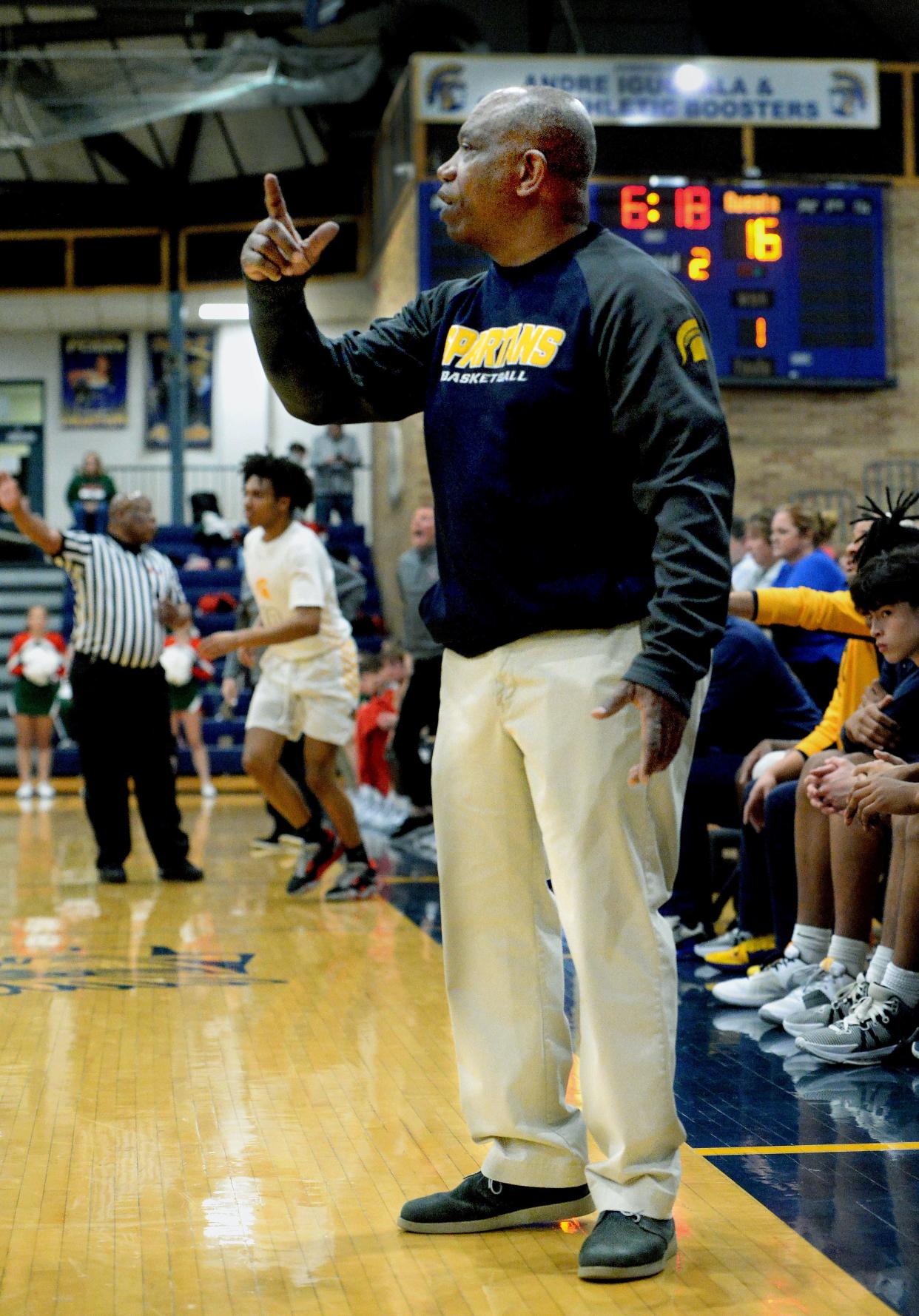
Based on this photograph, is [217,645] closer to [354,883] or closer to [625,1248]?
[354,883]

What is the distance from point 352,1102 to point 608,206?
374 inches

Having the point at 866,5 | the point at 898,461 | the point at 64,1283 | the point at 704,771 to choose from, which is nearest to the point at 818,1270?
the point at 64,1283

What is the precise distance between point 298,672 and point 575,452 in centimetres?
398

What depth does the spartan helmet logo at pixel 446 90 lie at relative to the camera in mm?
12469

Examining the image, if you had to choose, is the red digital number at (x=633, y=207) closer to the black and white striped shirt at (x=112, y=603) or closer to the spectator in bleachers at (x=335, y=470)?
the spectator in bleachers at (x=335, y=470)

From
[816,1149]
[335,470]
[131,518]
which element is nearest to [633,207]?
[335,470]

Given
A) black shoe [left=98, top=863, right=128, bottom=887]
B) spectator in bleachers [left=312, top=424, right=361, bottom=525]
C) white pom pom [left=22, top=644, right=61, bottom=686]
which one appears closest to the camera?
black shoe [left=98, top=863, right=128, bottom=887]

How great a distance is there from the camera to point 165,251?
1986 centimetres

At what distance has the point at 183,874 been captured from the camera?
6777mm

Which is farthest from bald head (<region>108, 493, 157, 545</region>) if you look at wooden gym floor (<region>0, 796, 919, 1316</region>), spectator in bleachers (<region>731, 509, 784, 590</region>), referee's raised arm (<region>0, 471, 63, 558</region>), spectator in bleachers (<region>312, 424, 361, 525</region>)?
spectator in bleachers (<region>312, 424, 361, 525</region>)

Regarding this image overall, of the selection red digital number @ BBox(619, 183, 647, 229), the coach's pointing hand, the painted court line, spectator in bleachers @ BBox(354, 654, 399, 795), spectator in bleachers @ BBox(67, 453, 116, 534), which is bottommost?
the painted court line

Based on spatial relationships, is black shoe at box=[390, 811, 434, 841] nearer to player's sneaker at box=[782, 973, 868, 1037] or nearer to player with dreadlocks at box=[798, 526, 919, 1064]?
player's sneaker at box=[782, 973, 868, 1037]

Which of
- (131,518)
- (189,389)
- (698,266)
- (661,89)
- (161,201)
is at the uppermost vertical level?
(161,201)

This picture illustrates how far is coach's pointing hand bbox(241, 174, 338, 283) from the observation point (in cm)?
244
